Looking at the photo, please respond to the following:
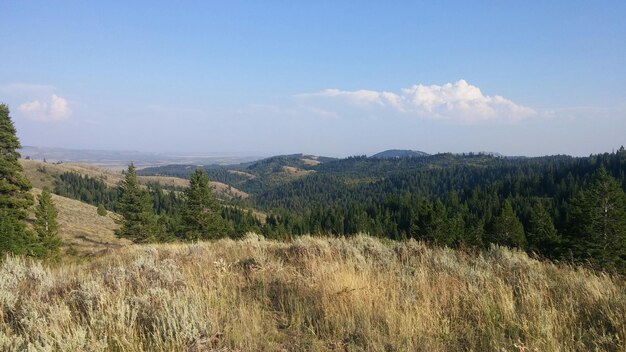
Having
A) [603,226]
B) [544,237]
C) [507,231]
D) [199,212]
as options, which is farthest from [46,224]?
[544,237]

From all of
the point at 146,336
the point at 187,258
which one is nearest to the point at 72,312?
the point at 146,336

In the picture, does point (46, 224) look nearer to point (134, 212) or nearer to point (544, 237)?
point (134, 212)

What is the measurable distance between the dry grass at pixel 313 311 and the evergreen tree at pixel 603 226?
152 ft

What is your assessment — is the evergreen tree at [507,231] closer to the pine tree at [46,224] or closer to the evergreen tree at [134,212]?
the evergreen tree at [134,212]

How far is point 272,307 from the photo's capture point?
5.28 metres

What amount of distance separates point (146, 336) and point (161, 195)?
6088 inches

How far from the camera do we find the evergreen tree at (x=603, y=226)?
41219mm

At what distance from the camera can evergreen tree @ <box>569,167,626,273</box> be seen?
41219 millimetres

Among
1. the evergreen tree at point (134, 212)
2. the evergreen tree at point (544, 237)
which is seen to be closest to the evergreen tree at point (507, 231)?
the evergreen tree at point (544, 237)

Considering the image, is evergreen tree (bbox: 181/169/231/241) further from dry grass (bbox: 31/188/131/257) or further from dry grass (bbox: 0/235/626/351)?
dry grass (bbox: 0/235/626/351)

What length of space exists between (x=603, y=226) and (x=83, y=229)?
3284 inches

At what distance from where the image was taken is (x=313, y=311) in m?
4.94

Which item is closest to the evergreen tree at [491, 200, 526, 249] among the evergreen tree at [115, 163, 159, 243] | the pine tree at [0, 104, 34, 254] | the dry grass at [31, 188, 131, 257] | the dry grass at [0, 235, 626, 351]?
the dry grass at [0, 235, 626, 351]

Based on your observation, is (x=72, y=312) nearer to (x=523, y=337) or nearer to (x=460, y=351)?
(x=460, y=351)
